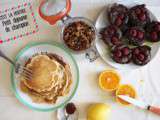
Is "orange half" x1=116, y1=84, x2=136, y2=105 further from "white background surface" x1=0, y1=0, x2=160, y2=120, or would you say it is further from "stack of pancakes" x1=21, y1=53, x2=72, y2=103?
"stack of pancakes" x1=21, y1=53, x2=72, y2=103

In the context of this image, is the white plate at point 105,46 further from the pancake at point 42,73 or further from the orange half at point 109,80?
the pancake at point 42,73

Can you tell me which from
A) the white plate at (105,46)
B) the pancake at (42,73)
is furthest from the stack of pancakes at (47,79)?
the white plate at (105,46)

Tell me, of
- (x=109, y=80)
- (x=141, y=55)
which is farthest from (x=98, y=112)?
(x=141, y=55)

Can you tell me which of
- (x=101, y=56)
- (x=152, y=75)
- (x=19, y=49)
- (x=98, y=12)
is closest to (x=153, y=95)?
(x=152, y=75)

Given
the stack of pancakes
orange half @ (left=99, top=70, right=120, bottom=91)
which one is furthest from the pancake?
orange half @ (left=99, top=70, right=120, bottom=91)

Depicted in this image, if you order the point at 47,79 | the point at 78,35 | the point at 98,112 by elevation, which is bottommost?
the point at 98,112

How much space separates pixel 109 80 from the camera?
1.24 metres

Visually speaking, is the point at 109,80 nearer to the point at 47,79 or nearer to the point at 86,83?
the point at 86,83

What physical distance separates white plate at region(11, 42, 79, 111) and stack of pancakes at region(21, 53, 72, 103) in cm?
1

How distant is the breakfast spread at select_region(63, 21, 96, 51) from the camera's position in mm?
1228

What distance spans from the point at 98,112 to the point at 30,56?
0.27 m

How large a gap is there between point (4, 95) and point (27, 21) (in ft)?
0.78

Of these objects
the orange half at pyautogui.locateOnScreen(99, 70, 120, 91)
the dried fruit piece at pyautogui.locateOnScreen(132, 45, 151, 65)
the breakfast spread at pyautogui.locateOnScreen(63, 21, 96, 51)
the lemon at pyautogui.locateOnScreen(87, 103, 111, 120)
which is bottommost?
the lemon at pyautogui.locateOnScreen(87, 103, 111, 120)

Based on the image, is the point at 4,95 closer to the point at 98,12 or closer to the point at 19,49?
the point at 19,49
